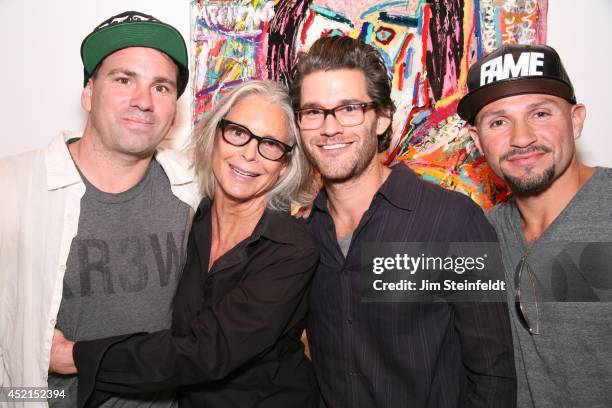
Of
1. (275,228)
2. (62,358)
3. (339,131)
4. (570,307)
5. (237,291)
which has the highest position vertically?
Result: (339,131)

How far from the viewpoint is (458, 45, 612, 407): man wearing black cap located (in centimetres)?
160

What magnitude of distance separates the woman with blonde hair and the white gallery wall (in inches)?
26.1

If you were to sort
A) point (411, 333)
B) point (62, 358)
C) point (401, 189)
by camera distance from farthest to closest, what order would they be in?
point (401, 189) → point (411, 333) → point (62, 358)

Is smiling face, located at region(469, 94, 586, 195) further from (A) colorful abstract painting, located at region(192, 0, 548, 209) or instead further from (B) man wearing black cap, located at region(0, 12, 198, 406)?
(B) man wearing black cap, located at region(0, 12, 198, 406)

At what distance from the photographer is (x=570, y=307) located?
1639 mm

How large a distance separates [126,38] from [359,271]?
137 centimetres

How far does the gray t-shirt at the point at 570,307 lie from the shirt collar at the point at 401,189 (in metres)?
0.53

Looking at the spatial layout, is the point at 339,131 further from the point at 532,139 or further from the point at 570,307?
the point at 570,307

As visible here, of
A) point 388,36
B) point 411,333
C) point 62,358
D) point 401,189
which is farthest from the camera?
point 388,36

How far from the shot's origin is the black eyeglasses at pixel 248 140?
1.85 metres

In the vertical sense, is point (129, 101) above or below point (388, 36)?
below

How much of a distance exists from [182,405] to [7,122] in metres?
1.90
